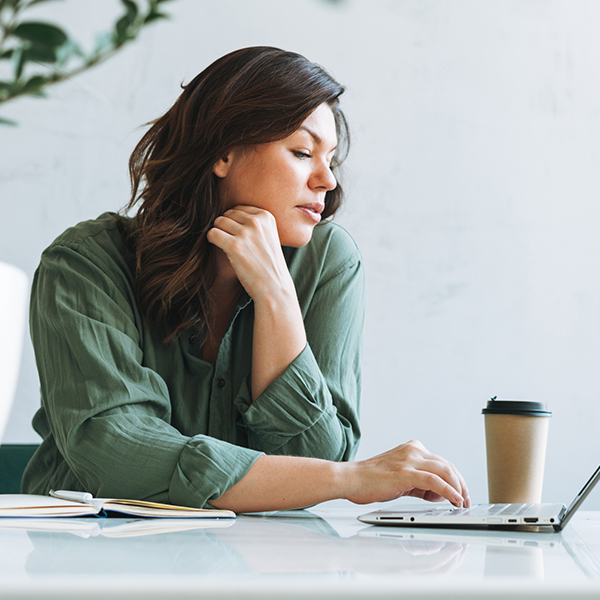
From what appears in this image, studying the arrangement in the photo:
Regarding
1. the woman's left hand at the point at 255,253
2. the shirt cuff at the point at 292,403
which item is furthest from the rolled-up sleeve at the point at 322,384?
the woman's left hand at the point at 255,253

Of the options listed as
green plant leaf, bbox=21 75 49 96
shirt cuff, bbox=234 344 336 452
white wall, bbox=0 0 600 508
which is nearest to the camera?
green plant leaf, bbox=21 75 49 96

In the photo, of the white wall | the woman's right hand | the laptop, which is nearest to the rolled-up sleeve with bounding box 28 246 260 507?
the woman's right hand

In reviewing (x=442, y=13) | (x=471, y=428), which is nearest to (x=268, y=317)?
(x=471, y=428)

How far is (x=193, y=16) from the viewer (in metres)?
1.97

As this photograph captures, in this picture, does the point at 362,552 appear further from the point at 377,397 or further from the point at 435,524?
the point at 377,397

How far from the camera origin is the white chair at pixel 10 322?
0.99 ft

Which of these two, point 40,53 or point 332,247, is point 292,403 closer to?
point 332,247

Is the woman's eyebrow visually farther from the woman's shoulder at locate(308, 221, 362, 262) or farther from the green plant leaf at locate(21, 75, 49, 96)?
the green plant leaf at locate(21, 75, 49, 96)

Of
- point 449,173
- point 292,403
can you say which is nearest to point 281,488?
point 292,403

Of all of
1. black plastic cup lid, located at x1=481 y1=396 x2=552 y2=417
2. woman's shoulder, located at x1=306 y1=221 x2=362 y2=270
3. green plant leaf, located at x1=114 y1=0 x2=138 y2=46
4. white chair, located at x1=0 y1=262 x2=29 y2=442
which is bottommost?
black plastic cup lid, located at x1=481 y1=396 x2=552 y2=417

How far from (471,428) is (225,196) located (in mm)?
1166

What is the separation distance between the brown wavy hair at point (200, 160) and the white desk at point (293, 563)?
0.55 meters

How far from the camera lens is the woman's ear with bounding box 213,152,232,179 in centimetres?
120

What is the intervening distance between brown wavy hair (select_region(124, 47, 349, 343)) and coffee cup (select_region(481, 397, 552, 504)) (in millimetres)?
495
